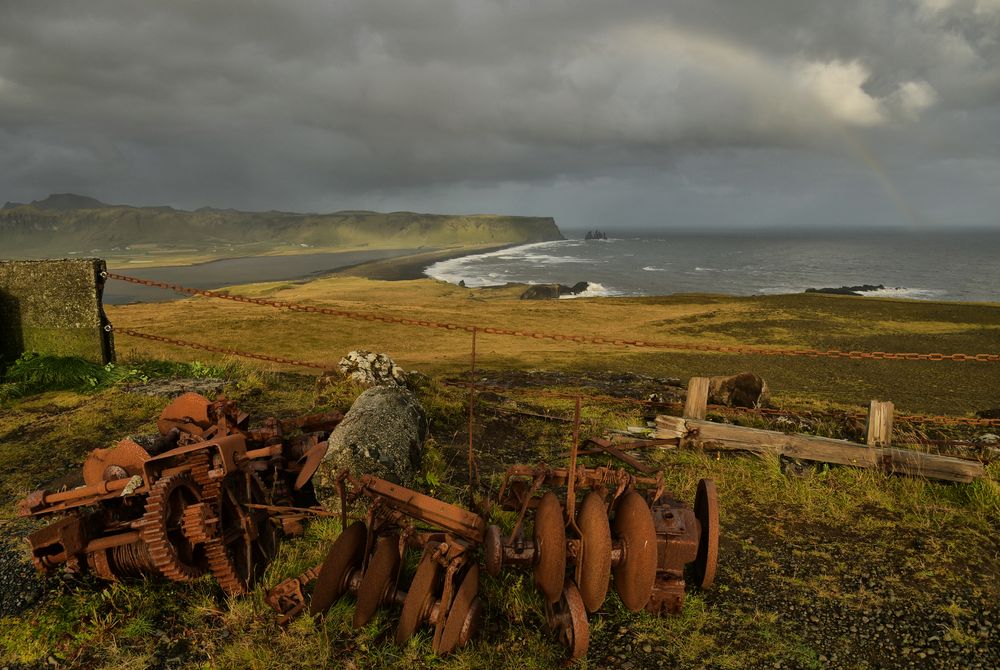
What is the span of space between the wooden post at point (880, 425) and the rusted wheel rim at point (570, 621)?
16.8ft

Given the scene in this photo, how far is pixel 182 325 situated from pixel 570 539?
2892cm

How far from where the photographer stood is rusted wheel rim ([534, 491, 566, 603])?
12.6 feet

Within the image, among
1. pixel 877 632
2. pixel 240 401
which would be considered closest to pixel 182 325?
pixel 240 401

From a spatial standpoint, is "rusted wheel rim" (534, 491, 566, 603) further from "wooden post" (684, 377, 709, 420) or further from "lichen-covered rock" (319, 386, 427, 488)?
"wooden post" (684, 377, 709, 420)

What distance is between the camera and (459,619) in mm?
3807

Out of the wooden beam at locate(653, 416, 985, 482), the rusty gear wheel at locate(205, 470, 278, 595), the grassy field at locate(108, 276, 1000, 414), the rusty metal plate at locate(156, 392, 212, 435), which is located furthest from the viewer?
the grassy field at locate(108, 276, 1000, 414)

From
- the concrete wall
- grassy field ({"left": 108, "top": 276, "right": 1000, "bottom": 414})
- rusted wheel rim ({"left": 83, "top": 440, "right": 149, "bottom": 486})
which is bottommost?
grassy field ({"left": 108, "top": 276, "right": 1000, "bottom": 414})

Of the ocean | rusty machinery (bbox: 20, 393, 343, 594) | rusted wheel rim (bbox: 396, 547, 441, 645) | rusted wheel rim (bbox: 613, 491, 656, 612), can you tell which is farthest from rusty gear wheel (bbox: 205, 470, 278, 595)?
the ocean

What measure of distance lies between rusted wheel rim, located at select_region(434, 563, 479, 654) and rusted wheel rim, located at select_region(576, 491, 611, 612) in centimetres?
81

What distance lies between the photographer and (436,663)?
12.5 feet

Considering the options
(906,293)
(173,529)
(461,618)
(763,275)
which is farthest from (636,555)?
(763,275)

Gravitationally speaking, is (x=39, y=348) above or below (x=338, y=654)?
above

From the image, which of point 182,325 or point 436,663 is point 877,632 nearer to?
point 436,663

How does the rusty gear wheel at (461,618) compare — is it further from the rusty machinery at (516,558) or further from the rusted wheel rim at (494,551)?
the rusted wheel rim at (494,551)
